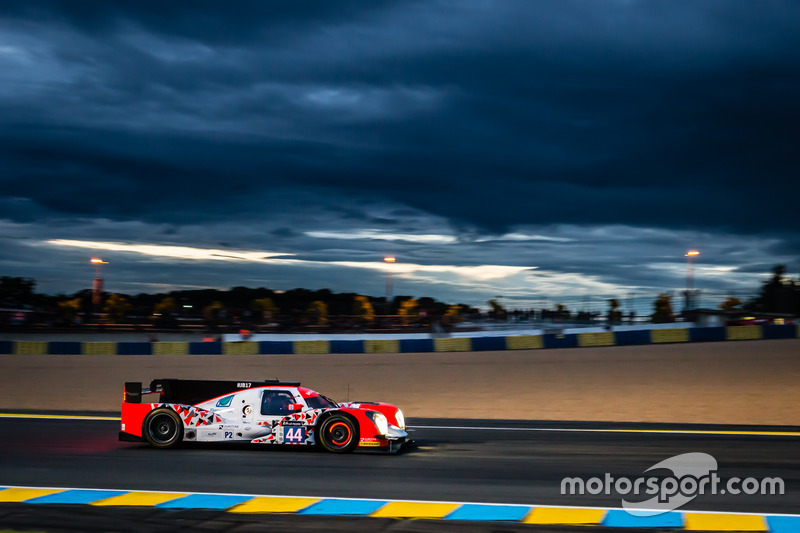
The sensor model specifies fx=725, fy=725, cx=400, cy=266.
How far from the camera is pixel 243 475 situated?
937 cm

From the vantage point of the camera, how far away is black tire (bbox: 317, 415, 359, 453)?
35.8 feet

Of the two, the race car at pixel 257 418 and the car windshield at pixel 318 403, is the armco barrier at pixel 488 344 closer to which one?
the race car at pixel 257 418

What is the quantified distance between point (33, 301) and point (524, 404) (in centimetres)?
7303

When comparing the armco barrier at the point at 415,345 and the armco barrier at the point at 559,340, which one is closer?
the armco barrier at the point at 559,340

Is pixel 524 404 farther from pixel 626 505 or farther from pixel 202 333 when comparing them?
pixel 202 333

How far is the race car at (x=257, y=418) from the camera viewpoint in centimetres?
1097

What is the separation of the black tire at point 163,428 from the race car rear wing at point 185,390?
1.08 ft

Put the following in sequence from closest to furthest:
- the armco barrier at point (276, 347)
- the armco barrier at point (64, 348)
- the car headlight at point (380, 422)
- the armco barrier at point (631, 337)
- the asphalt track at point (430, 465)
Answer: the asphalt track at point (430, 465), the car headlight at point (380, 422), the armco barrier at point (631, 337), the armco barrier at point (276, 347), the armco barrier at point (64, 348)

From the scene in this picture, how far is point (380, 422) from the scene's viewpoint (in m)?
10.9

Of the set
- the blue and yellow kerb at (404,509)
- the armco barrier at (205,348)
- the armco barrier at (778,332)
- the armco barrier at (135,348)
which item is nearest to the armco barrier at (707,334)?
the armco barrier at (778,332)

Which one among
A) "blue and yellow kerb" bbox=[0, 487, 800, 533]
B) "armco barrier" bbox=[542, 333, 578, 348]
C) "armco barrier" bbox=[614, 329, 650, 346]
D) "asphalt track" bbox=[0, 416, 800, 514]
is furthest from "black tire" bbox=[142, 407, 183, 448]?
"armco barrier" bbox=[614, 329, 650, 346]

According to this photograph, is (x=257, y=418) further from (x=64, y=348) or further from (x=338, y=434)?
(x=64, y=348)

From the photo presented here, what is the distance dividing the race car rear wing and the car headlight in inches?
62.0

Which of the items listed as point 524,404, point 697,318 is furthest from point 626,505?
point 697,318
